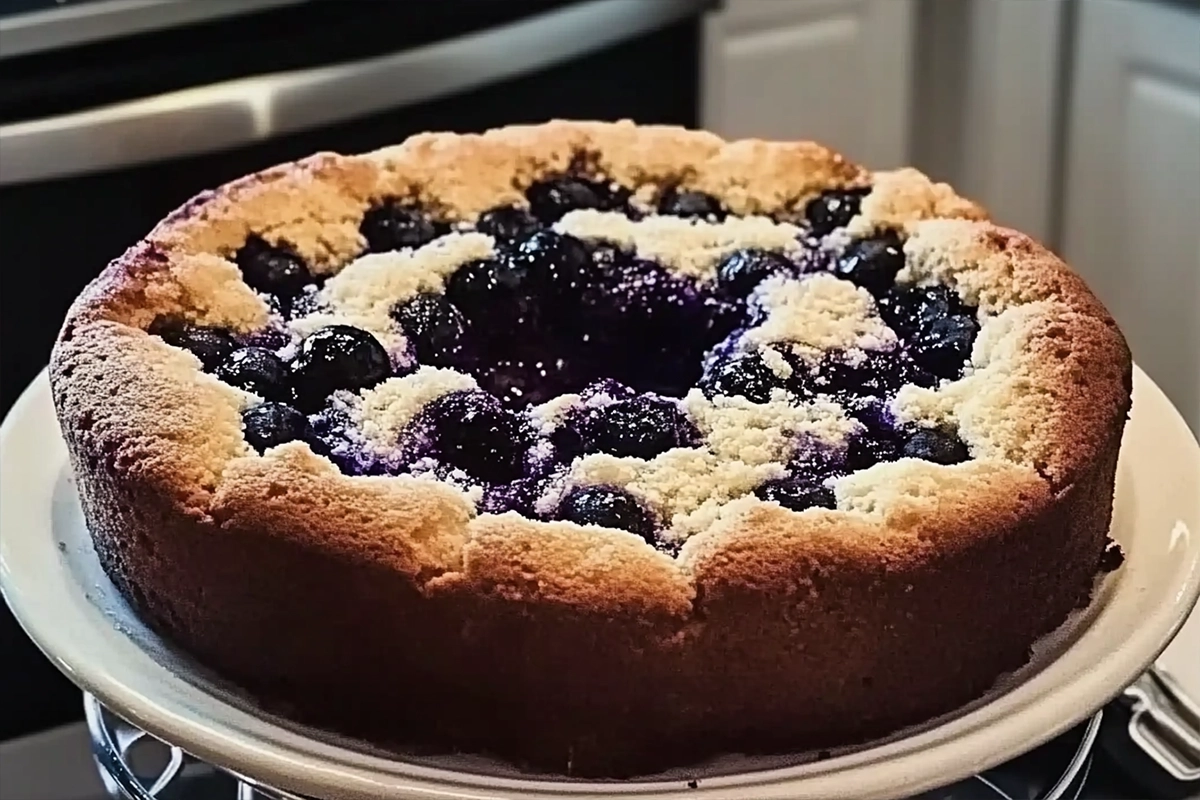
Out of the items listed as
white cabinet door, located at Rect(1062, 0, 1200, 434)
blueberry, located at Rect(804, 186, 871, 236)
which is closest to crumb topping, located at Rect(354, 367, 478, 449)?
blueberry, located at Rect(804, 186, 871, 236)

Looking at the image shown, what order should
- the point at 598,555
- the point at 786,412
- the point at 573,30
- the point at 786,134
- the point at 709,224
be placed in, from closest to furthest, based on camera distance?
the point at 598,555 → the point at 786,412 → the point at 709,224 → the point at 573,30 → the point at 786,134

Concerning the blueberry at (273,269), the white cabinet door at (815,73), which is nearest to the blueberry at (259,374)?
the blueberry at (273,269)

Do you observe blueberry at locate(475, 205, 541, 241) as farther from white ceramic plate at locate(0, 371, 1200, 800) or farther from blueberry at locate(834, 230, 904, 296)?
white ceramic plate at locate(0, 371, 1200, 800)

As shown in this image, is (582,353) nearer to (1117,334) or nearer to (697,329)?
(697,329)

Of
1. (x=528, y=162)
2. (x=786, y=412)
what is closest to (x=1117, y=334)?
(x=786, y=412)

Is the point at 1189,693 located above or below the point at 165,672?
below

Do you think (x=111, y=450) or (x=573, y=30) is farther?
(x=573, y=30)

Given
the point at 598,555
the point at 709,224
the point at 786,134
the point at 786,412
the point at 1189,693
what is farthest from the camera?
the point at 786,134
